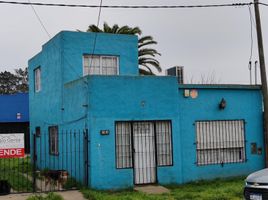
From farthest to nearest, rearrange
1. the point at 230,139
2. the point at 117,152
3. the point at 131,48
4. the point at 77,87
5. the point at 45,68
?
the point at 45,68 → the point at 131,48 → the point at 230,139 → the point at 77,87 → the point at 117,152

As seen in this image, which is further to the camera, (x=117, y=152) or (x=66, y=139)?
(x=66, y=139)

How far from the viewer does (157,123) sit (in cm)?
1577

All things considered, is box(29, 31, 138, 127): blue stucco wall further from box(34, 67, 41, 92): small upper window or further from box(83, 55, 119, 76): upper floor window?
box(34, 67, 41, 92): small upper window

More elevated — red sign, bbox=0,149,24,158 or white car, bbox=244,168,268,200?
red sign, bbox=0,149,24,158

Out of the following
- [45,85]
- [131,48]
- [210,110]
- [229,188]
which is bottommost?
[229,188]

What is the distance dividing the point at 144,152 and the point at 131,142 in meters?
0.57

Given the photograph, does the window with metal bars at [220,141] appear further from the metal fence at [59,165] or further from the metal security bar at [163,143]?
the metal fence at [59,165]

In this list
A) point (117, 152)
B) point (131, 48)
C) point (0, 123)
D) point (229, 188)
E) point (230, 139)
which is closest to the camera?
point (229, 188)

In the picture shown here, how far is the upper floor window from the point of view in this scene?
18875 mm

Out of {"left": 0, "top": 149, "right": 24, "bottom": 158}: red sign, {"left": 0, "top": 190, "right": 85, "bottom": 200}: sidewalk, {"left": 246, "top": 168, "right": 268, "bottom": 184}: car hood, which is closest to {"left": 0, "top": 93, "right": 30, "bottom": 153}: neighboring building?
{"left": 0, "top": 149, "right": 24, "bottom": 158}: red sign

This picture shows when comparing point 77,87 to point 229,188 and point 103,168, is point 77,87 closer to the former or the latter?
point 103,168

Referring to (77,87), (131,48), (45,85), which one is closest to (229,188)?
(77,87)

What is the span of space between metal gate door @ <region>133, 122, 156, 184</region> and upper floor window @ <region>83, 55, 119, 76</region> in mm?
4135

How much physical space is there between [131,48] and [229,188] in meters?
7.84
